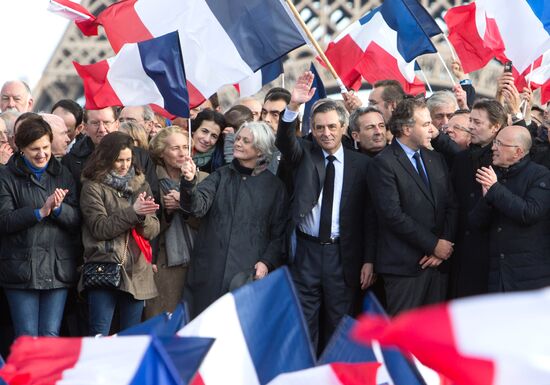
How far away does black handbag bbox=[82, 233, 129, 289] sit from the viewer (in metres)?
8.88

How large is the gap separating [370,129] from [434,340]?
674cm

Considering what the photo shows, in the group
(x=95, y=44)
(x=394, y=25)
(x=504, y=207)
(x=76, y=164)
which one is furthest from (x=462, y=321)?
(x=95, y=44)

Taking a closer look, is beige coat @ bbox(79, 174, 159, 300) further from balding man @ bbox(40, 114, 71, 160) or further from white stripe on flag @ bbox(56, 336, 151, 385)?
white stripe on flag @ bbox(56, 336, 151, 385)

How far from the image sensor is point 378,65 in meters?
Answer: 12.4

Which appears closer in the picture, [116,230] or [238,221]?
[116,230]

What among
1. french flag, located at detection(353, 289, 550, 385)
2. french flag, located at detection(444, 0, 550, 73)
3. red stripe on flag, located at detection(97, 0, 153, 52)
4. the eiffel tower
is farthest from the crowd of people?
the eiffel tower

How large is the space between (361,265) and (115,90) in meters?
2.35

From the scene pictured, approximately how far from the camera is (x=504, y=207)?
857 centimetres

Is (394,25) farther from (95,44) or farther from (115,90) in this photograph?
(95,44)

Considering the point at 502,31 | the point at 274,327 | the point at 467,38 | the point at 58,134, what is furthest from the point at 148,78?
the point at 274,327

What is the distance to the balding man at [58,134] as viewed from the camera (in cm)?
979

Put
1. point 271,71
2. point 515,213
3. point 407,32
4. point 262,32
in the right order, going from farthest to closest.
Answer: point 271,71 → point 407,32 → point 262,32 → point 515,213

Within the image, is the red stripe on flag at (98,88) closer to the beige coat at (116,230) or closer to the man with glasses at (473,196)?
the beige coat at (116,230)

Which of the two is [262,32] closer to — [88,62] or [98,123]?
[98,123]
